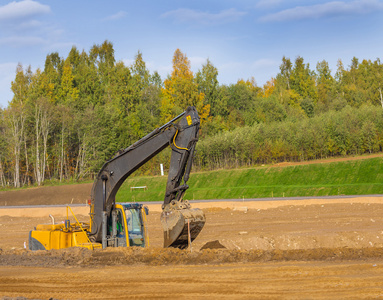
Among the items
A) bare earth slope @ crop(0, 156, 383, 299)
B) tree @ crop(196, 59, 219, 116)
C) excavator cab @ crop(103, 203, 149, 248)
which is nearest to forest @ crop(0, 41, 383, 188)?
tree @ crop(196, 59, 219, 116)

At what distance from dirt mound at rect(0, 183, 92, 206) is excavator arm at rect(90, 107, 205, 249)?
4027 centimetres

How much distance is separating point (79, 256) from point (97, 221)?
1.25m

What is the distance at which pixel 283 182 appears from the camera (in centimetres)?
4653

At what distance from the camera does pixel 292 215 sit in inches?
1129

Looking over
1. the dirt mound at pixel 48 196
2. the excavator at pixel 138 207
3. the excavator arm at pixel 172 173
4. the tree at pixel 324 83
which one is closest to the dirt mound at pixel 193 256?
the excavator at pixel 138 207

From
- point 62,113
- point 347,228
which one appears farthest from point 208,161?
point 347,228

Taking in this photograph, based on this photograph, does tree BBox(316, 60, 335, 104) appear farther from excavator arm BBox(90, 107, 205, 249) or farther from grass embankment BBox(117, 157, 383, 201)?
excavator arm BBox(90, 107, 205, 249)

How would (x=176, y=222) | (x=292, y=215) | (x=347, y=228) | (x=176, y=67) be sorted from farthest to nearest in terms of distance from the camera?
(x=176, y=67) → (x=292, y=215) → (x=347, y=228) → (x=176, y=222)

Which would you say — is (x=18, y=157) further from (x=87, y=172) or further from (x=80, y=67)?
(x=80, y=67)

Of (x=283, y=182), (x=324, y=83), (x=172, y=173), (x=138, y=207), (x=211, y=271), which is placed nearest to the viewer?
(x=211, y=271)

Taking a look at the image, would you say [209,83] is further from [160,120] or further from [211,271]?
[211,271]

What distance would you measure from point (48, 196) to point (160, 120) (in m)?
31.2

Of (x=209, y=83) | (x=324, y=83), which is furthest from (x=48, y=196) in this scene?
(x=324, y=83)

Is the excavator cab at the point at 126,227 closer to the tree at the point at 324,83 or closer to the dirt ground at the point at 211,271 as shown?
the dirt ground at the point at 211,271
